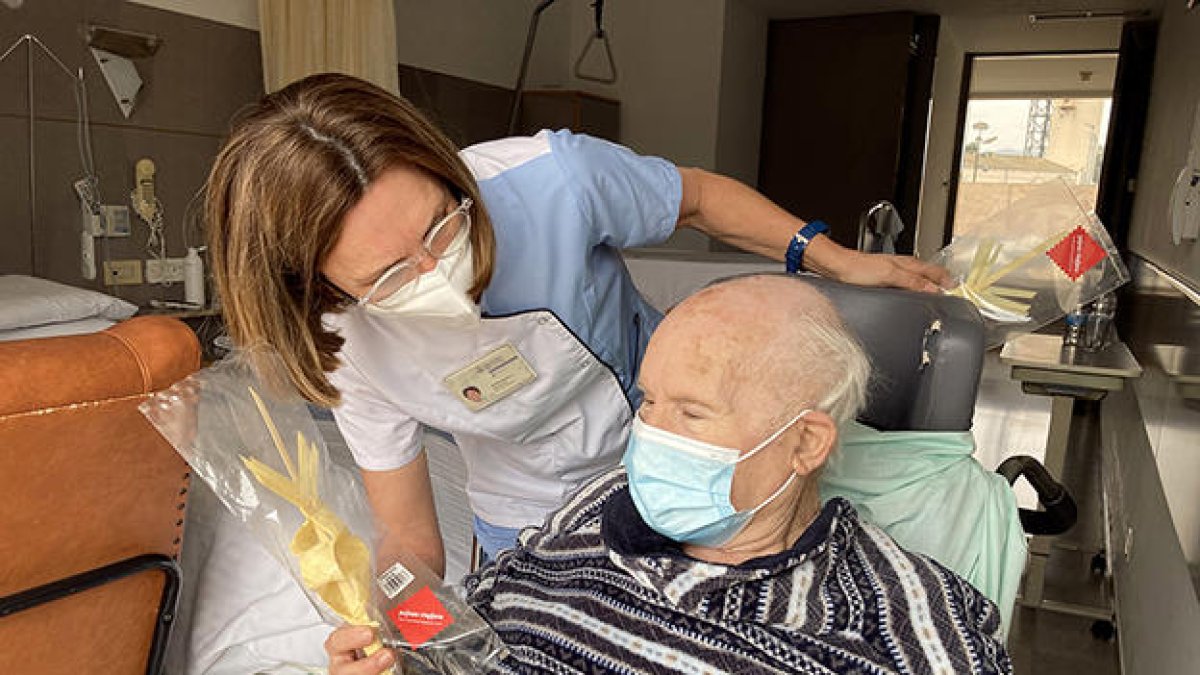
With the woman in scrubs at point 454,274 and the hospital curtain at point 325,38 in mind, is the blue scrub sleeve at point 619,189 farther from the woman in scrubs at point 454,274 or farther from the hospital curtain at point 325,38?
the hospital curtain at point 325,38

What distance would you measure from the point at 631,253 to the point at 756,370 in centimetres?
291

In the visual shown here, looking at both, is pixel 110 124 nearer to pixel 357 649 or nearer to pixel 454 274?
pixel 454 274

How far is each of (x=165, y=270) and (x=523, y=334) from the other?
8.24 ft

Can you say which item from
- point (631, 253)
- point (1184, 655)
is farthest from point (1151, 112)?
point (1184, 655)

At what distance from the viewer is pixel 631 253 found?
389 centimetres

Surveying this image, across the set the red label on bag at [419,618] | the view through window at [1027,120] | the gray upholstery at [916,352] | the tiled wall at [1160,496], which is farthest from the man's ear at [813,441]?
the view through window at [1027,120]

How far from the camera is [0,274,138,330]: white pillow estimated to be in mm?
2293

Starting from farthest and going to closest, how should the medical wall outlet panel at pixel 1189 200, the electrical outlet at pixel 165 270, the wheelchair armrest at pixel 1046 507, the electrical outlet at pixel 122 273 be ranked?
the electrical outlet at pixel 165 270 < the electrical outlet at pixel 122 273 < the medical wall outlet panel at pixel 1189 200 < the wheelchair armrest at pixel 1046 507

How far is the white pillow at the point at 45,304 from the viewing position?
7.52 ft

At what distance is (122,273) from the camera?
3.15 metres

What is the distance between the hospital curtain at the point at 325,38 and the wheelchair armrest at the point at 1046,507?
9.96 ft

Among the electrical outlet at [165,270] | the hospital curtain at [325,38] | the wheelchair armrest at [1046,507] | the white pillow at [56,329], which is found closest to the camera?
the wheelchair armrest at [1046,507]

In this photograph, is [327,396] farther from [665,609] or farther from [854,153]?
[854,153]

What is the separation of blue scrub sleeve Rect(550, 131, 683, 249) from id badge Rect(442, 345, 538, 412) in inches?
8.7
